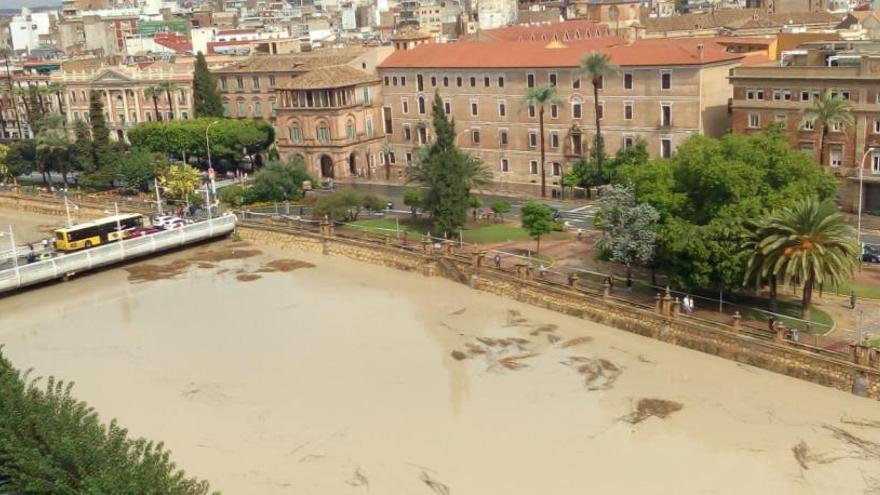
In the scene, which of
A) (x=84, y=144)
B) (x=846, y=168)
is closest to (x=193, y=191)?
(x=84, y=144)

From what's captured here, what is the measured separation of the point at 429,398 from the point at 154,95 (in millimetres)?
77831

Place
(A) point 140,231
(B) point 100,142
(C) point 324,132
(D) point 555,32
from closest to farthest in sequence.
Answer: (A) point 140,231
(B) point 100,142
(C) point 324,132
(D) point 555,32

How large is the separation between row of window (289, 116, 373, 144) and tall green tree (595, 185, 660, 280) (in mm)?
45843

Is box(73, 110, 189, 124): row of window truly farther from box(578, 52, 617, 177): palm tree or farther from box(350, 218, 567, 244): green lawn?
box(578, 52, 617, 177): palm tree

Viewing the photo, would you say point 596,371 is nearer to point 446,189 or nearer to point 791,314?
point 791,314

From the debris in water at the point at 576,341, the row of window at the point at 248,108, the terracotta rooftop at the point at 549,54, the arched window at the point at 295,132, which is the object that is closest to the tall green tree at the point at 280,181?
the arched window at the point at 295,132

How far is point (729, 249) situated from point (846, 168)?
25.1 metres

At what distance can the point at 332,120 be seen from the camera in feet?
292

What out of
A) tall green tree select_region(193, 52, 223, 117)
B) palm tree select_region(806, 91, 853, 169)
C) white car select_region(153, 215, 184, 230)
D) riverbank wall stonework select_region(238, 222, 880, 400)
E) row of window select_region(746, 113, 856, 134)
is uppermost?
tall green tree select_region(193, 52, 223, 117)

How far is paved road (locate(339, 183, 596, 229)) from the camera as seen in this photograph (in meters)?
66.2

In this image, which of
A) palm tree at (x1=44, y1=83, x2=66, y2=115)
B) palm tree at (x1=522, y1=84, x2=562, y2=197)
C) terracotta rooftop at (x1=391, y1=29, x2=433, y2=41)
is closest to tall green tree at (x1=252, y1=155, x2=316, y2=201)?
palm tree at (x1=522, y1=84, x2=562, y2=197)

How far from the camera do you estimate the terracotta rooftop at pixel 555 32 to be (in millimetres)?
110188

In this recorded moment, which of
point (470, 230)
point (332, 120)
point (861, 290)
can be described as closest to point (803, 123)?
point (861, 290)

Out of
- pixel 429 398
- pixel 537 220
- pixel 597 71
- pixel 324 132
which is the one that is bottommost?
pixel 429 398
